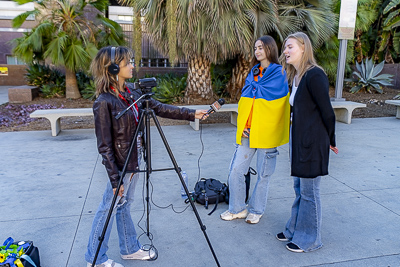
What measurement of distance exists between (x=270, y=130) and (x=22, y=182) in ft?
11.7

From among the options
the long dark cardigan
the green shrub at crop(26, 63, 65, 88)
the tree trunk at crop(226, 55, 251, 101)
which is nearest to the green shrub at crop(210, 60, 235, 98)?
the tree trunk at crop(226, 55, 251, 101)

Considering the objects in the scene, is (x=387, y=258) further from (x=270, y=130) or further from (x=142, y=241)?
(x=142, y=241)

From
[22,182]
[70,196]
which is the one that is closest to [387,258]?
[70,196]

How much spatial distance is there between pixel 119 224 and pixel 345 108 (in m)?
7.56

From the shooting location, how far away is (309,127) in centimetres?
280

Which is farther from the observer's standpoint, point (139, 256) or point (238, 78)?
point (238, 78)

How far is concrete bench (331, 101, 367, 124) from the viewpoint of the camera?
28.1 feet

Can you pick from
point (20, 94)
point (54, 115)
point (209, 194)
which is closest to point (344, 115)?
point (209, 194)

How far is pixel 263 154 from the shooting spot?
3.39 meters

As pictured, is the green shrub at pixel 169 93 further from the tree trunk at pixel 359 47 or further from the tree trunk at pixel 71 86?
the tree trunk at pixel 359 47

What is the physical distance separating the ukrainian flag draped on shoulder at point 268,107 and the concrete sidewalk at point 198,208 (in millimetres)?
979

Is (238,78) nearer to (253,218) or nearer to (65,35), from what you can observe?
(65,35)

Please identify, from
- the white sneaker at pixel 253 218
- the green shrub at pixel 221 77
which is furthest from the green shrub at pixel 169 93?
the white sneaker at pixel 253 218

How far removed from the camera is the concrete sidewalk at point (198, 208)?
120 inches
